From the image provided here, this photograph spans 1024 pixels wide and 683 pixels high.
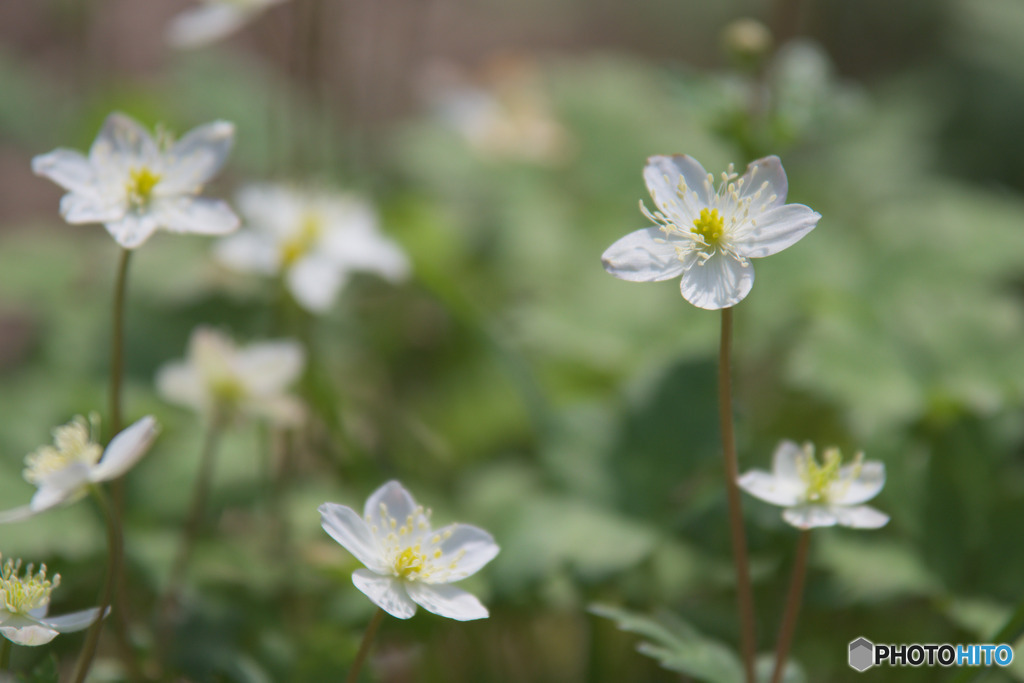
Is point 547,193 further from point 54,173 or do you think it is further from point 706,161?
point 54,173

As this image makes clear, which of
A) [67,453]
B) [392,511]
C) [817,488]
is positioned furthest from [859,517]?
[67,453]

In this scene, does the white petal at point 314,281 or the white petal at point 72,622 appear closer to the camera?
the white petal at point 72,622

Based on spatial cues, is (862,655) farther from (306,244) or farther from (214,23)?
(214,23)

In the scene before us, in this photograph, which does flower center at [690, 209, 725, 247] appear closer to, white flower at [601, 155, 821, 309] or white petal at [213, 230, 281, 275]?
white flower at [601, 155, 821, 309]

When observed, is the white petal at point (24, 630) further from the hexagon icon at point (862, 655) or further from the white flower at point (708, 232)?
the hexagon icon at point (862, 655)

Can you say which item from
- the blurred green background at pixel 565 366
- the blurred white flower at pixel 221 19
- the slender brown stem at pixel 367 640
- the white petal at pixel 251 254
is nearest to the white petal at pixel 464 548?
the slender brown stem at pixel 367 640

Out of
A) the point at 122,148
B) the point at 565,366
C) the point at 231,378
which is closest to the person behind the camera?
the point at 122,148
